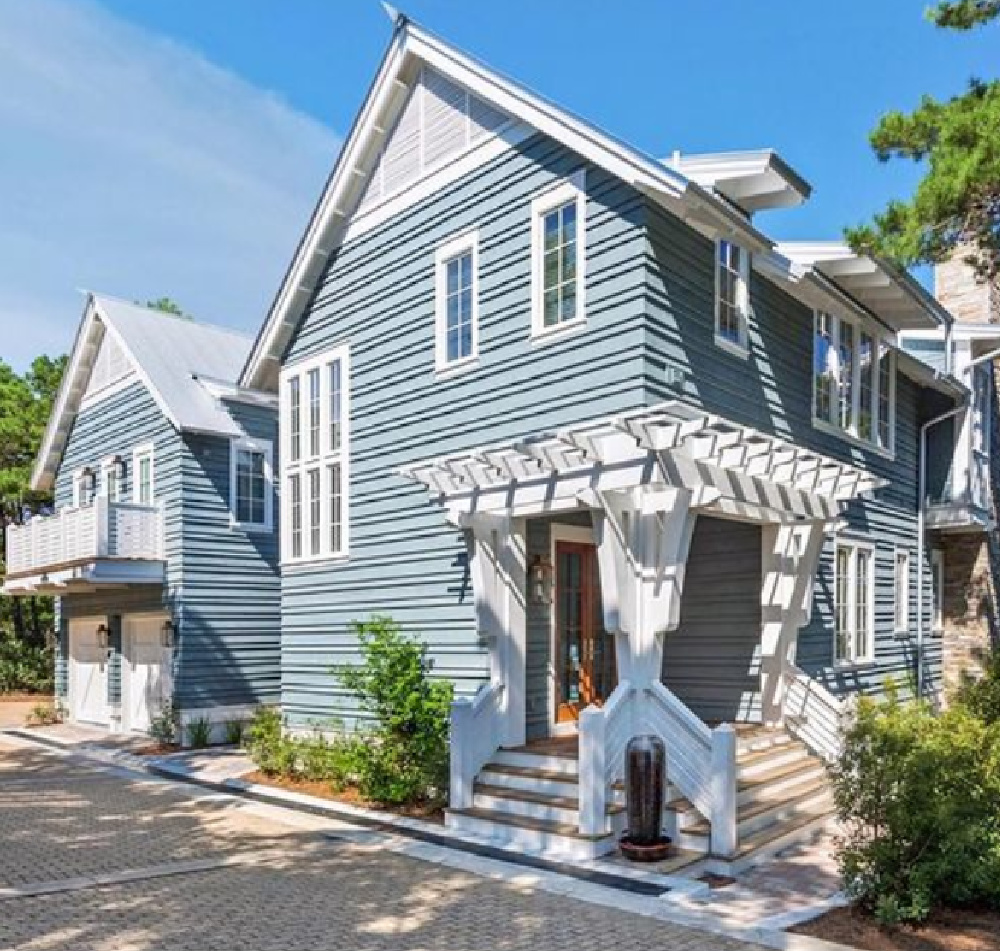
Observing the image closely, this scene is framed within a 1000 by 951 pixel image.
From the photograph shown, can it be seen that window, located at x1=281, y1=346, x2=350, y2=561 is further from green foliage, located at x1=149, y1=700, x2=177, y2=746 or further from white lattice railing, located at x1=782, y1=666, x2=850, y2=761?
white lattice railing, located at x1=782, y1=666, x2=850, y2=761

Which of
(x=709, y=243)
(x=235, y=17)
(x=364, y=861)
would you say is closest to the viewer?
(x=364, y=861)

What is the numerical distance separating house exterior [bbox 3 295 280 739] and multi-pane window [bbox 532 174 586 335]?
27.2 ft

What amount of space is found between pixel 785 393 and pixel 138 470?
41.4 feet

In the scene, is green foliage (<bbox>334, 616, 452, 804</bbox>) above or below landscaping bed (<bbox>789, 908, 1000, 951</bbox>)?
above

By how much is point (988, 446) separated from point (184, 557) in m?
15.0

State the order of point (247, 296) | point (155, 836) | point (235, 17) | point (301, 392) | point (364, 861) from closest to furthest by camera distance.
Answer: point (364, 861)
point (155, 836)
point (235, 17)
point (301, 392)
point (247, 296)

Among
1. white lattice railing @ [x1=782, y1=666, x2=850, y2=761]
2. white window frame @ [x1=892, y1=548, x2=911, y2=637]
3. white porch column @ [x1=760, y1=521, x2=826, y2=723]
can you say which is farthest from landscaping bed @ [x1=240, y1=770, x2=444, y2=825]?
white window frame @ [x1=892, y1=548, x2=911, y2=637]

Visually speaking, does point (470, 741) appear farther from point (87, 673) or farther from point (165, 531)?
point (87, 673)

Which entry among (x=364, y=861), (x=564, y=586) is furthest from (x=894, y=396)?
(x=364, y=861)

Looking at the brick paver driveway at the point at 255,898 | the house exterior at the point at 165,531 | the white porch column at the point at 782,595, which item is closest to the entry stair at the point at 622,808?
the white porch column at the point at 782,595

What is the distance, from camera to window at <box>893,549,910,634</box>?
582 inches

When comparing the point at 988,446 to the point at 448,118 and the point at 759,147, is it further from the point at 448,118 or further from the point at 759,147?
the point at 448,118

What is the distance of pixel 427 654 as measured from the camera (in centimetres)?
1120

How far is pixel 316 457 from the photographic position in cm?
1354
